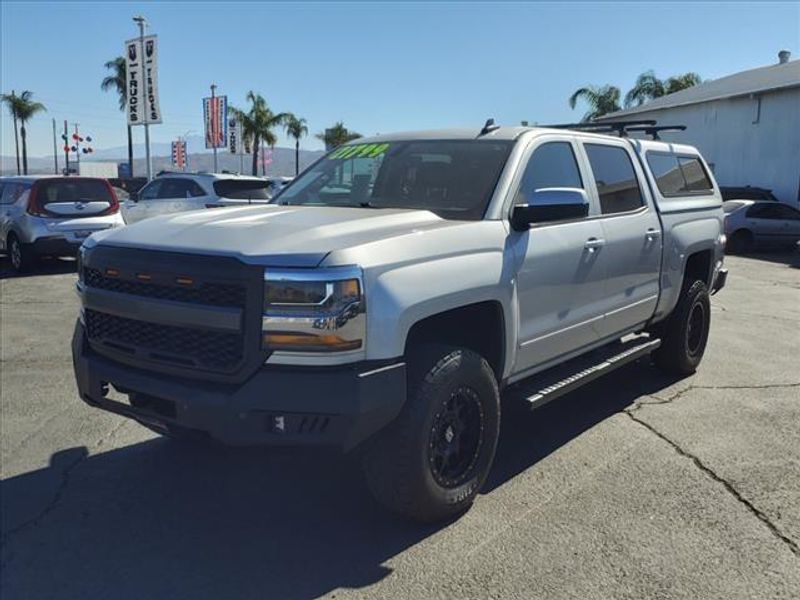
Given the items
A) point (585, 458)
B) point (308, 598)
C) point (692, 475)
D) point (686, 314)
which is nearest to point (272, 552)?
point (308, 598)

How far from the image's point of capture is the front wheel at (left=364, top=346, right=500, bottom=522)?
328 centimetres

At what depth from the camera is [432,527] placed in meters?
3.60

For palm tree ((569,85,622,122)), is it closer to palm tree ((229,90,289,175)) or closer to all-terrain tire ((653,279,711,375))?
palm tree ((229,90,289,175))

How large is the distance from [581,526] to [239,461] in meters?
2.08

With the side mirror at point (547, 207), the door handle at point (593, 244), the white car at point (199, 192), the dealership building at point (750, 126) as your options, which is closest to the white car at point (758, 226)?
the dealership building at point (750, 126)

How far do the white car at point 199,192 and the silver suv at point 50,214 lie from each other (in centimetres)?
83

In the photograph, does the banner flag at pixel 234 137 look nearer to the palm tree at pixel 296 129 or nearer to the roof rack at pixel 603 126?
the palm tree at pixel 296 129

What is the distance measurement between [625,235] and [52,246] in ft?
35.9

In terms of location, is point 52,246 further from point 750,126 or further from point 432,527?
point 750,126

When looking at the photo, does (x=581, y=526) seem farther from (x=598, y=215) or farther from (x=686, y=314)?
(x=686, y=314)

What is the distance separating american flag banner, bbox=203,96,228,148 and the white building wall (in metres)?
27.1

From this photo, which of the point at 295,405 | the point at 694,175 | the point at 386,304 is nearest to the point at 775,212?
the point at 694,175

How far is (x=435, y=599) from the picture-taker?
9.81ft

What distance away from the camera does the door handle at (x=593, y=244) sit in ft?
14.9
